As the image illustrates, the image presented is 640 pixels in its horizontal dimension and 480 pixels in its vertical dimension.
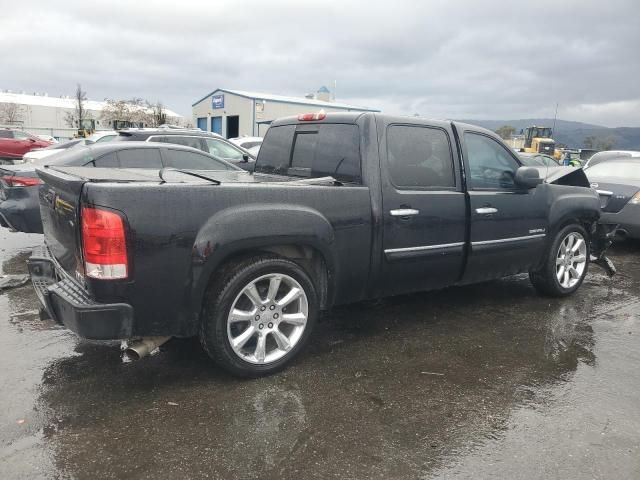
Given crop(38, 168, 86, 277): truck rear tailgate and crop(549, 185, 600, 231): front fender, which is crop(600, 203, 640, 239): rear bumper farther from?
crop(38, 168, 86, 277): truck rear tailgate

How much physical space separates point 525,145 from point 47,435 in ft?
120

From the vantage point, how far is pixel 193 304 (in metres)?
3.01

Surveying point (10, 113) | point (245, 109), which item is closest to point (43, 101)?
point (10, 113)

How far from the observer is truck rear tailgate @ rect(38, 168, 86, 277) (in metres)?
2.84

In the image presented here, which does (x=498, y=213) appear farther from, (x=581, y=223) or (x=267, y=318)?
(x=267, y=318)

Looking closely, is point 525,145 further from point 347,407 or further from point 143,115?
point 143,115

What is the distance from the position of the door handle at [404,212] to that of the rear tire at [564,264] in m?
2.09

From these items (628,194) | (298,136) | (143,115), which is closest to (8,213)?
(298,136)

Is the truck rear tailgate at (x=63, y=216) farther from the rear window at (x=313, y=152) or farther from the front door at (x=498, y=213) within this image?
the front door at (x=498, y=213)

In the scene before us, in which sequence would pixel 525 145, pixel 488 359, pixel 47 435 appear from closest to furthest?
pixel 47 435
pixel 488 359
pixel 525 145

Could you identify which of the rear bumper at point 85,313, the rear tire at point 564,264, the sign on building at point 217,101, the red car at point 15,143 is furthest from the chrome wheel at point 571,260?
the sign on building at point 217,101

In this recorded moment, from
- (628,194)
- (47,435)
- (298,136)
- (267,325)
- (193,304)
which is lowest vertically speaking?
(47,435)

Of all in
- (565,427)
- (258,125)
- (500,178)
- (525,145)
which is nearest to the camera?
(565,427)

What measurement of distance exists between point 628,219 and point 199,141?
24.1 feet
